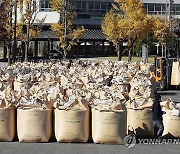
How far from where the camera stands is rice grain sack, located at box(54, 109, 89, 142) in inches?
424

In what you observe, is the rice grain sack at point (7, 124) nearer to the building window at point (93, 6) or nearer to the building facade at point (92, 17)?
the building facade at point (92, 17)

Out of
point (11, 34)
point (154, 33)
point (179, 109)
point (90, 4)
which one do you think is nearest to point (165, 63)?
point (179, 109)

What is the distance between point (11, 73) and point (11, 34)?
24002mm

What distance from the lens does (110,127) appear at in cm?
1065

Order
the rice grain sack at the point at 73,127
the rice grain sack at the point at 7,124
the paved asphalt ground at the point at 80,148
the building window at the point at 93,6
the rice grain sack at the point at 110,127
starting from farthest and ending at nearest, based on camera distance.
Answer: the building window at the point at 93,6 < the rice grain sack at the point at 7,124 < the rice grain sack at the point at 73,127 < the rice grain sack at the point at 110,127 < the paved asphalt ground at the point at 80,148

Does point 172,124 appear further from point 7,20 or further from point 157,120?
point 7,20

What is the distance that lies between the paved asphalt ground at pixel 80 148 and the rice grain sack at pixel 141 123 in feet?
2.61

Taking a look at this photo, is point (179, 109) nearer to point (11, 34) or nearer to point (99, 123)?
point (99, 123)

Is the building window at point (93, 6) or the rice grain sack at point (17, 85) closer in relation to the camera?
the rice grain sack at point (17, 85)

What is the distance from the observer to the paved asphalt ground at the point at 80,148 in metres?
10.1

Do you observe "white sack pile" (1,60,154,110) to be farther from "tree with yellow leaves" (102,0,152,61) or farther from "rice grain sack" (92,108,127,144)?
"tree with yellow leaves" (102,0,152,61)

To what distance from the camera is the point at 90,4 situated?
241 ft

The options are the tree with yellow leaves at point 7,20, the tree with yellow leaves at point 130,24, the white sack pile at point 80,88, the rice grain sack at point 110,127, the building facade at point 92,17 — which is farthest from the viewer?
the building facade at point 92,17

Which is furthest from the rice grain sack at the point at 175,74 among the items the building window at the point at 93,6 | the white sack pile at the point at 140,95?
the building window at the point at 93,6
